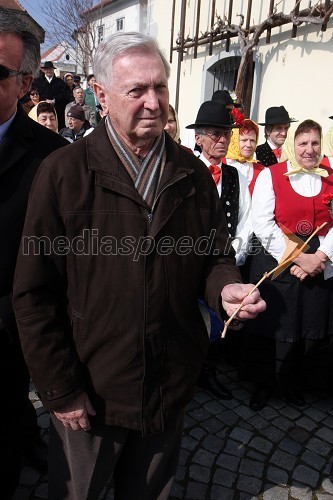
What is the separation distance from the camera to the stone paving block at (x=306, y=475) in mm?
2680

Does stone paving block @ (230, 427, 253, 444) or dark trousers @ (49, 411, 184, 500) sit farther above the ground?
dark trousers @ (49, 411, 184, 500)

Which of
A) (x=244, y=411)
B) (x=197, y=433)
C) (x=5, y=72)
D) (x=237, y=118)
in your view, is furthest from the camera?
(x=237, y=118)

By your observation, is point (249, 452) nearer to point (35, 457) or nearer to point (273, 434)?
point (273, 434)

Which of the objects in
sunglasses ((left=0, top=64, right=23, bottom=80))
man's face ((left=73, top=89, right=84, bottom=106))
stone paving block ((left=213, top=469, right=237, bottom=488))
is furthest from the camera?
man's face ((left=73, top=89, right=84, bottom=106))

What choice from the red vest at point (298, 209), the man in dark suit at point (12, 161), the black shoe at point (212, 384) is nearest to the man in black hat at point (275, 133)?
the red vest at point (298, 209)

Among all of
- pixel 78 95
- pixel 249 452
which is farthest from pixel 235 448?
pixel 78 95

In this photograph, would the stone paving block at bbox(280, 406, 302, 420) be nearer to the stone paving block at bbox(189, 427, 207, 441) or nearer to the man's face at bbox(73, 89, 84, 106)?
the stone paving block at bbox(189, 427, 207, 441)

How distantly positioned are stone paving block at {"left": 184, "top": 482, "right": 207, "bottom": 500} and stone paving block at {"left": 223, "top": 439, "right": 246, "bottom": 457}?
1.17 feet

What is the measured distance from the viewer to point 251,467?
9.11 feet

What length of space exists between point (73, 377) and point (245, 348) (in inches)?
91.2

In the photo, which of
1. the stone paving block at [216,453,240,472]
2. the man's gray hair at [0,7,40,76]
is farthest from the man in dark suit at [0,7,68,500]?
the stone paving block at [216,453,240,472]

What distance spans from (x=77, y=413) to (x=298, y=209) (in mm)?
2246

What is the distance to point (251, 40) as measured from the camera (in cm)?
992

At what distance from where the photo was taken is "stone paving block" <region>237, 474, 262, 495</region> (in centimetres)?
260
